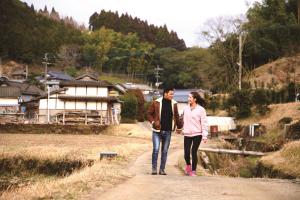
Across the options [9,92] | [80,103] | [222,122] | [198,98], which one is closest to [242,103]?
[222,122]

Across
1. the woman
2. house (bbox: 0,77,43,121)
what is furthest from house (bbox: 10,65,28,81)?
the woman

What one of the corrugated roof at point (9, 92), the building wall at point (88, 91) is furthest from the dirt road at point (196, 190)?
the corrugated roof at point (9, 92)

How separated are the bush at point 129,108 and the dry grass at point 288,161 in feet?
90.4

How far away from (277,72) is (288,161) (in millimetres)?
Answer: 31612

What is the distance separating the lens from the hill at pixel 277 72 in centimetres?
4238

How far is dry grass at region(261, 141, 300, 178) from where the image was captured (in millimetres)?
12672

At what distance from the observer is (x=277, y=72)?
43.7m

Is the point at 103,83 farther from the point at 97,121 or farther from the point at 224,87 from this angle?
the point at 224,87

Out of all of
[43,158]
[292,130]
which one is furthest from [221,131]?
[43,158]

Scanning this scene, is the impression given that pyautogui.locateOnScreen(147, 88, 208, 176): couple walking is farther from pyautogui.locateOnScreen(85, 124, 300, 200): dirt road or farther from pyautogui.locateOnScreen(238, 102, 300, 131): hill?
pyautogui.locateOnScreen(238, 102, 300, 131): hill

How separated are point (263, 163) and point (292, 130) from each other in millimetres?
9350

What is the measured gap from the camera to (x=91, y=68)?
81812 millimetres

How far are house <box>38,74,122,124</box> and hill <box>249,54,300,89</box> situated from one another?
14186mm

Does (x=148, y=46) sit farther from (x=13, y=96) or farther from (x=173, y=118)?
(x=173, y=118)
